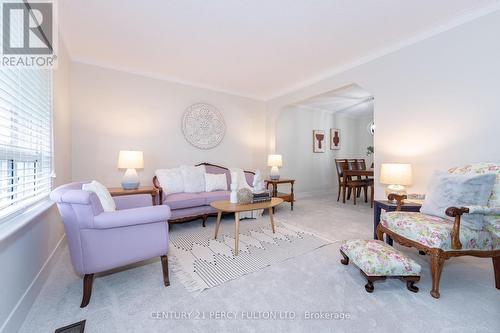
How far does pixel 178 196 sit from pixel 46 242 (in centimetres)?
154

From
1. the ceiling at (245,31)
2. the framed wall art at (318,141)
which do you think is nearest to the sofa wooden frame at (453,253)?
the ceiling at (245,31)

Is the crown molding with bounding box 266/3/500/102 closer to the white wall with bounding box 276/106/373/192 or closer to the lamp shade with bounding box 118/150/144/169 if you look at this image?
the white wall with bounding box 276/106/373/192

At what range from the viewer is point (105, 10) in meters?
2.16

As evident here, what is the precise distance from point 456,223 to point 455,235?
9 centimetres

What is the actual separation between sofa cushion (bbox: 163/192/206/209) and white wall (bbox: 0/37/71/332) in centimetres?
120

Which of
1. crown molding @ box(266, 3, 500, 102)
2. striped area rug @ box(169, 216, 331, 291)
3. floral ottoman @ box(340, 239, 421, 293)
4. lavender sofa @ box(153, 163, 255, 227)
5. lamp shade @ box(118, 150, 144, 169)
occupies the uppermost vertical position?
crown molding @ box(266, 3, 500, 102)

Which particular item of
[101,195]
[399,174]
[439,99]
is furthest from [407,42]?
[101,195]

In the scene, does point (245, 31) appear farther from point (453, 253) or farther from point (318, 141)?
point (318, 141)

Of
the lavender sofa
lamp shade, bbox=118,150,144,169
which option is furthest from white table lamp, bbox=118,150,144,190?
the lavender sofa

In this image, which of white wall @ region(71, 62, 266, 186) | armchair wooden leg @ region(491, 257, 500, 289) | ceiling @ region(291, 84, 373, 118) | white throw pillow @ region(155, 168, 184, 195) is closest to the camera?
armchair wooden leg @ region(491, 257, 500, 289)

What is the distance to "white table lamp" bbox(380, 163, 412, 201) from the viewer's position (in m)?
2.44

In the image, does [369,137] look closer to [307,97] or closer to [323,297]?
[307,97]

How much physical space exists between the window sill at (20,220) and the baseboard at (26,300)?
0.47 metres

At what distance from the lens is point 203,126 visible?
423 centimetres
